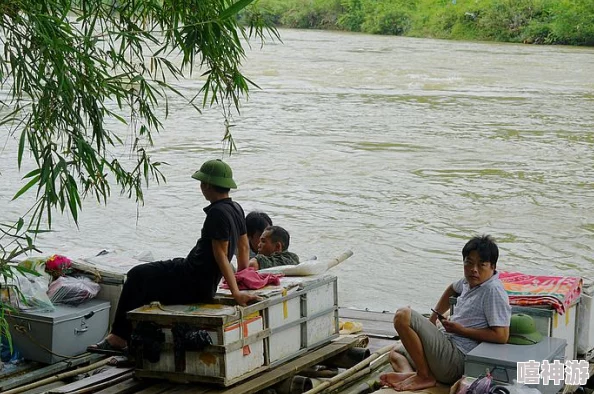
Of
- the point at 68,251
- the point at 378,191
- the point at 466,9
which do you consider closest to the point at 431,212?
the point at 378,191

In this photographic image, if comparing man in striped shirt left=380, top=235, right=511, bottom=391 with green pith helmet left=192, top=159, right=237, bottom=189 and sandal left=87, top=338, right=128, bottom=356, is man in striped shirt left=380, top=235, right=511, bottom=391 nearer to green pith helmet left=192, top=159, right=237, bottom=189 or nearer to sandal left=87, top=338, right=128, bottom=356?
green pith helmet left=192, top=159, right=237, bottom=189

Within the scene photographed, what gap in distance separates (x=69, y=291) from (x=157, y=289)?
2.82 feet

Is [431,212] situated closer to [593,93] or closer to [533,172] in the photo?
[533,172]

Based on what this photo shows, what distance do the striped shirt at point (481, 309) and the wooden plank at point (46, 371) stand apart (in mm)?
1918

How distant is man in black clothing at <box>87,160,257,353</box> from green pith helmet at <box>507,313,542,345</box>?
3.98 feet

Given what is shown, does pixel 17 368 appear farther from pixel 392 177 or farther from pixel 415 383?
pixel 392 177

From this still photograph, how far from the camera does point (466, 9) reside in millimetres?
44219

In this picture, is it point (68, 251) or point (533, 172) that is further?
point (533, 172)

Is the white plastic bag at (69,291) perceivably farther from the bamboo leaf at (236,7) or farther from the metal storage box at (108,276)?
the bamboo leaf at (236,7)

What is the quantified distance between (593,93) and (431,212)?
490 inches

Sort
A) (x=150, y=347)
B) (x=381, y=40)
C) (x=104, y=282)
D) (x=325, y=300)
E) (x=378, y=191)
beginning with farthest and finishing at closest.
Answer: (x=381, y=40) < (x=378, y=191) < (x=104, y=282) < (x=325, y=300) < (x=150, y=347)

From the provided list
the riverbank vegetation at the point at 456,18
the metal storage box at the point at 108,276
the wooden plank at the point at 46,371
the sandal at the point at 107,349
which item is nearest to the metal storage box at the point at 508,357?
the sandal at the point at 107,349

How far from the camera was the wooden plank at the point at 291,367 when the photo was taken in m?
4.63

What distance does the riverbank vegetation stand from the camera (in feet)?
131
